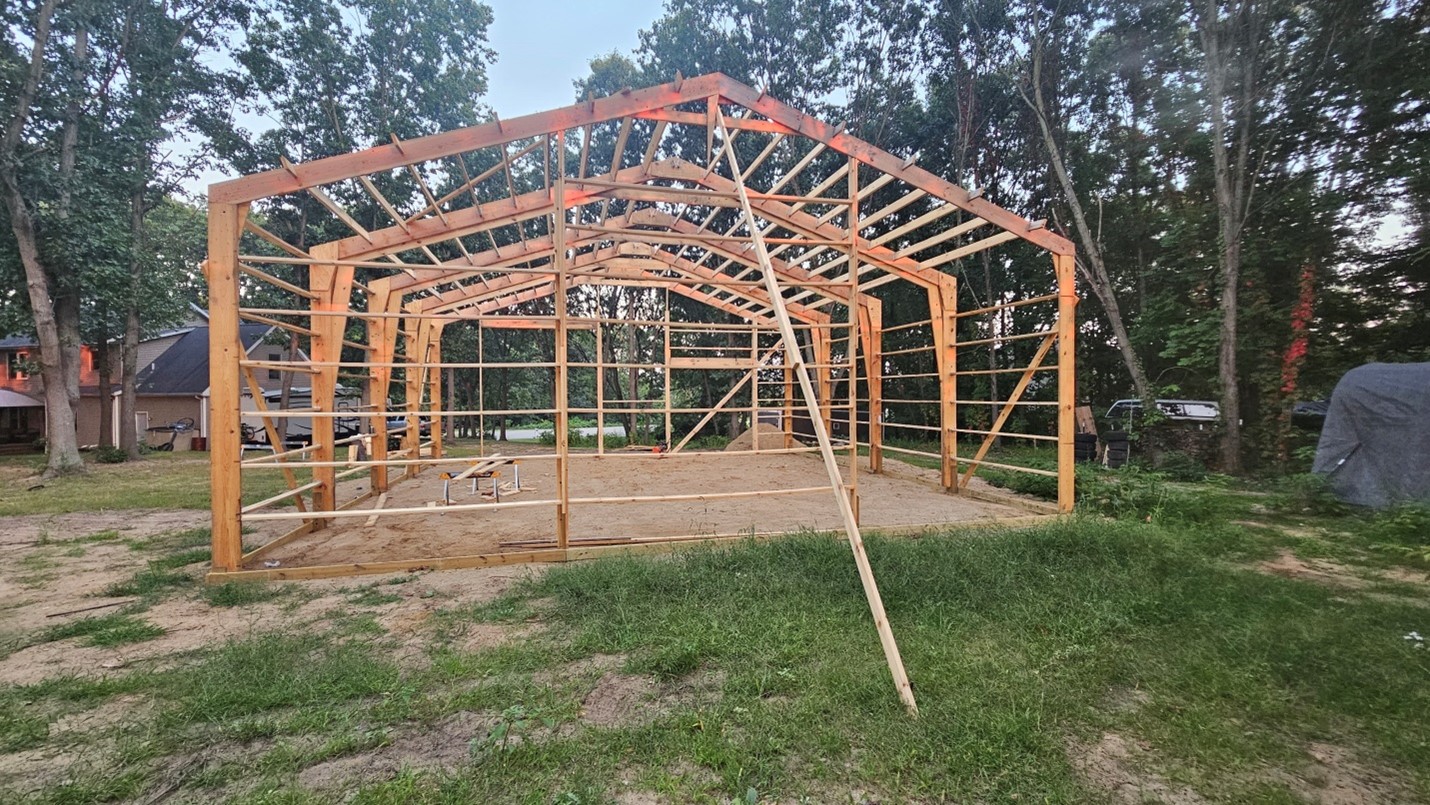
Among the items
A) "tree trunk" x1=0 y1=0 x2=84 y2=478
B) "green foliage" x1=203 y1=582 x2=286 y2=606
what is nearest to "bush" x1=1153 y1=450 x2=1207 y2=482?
"green foliage" x1=203 y1=582 x2=286 y2=606

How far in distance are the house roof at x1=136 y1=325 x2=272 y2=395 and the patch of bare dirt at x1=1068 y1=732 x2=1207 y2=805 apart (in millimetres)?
21395

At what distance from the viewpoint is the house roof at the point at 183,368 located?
59.1ft

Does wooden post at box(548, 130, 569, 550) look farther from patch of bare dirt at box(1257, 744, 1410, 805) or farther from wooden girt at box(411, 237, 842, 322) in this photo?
wooden girt at box(411, 237, 842, 322)

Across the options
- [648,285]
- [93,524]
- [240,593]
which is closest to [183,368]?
[93,524]

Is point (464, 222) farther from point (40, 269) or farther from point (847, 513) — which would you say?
point (40, 269)

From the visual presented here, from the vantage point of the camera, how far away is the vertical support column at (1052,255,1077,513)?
19.4ft

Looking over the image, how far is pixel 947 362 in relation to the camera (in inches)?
299

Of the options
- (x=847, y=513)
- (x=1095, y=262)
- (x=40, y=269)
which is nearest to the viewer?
(x=847, y=513)

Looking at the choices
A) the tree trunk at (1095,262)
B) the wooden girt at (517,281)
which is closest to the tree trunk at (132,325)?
the wooden girt at (517,281)

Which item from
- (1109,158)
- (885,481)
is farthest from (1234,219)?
(885,481)

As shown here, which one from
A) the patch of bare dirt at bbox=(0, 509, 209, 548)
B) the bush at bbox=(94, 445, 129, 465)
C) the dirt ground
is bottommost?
the dirt ground

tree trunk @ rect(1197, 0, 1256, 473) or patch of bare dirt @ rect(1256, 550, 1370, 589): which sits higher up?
tree trunk @ rect(1197, 0, 1256, 473)

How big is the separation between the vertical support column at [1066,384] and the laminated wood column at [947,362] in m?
1.59

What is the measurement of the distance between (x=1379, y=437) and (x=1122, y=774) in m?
7.71
